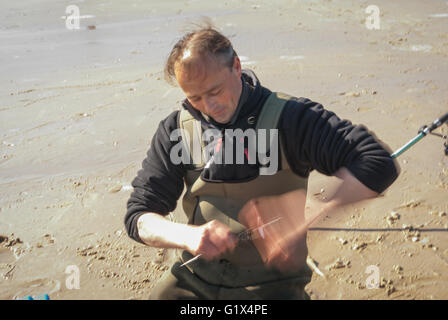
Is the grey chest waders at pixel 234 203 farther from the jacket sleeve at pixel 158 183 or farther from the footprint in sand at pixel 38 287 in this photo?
the footprint in sand at pixel 38 287

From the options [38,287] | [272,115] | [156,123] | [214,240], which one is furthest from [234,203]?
[156,123]

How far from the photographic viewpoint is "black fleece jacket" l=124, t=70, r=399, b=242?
171cm

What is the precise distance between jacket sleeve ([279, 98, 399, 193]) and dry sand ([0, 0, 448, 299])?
36.1 inches

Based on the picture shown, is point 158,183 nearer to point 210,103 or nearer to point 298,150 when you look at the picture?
point 210,103

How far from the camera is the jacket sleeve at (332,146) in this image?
66.8 inches

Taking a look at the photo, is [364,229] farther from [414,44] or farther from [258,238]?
[414,44]

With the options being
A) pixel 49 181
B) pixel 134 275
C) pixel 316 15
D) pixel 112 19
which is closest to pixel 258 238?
pixel 134 275

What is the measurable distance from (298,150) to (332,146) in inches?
5.9

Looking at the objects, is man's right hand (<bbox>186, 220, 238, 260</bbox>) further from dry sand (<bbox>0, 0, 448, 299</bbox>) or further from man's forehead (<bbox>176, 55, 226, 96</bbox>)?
dry sand (<bbox>0, 0, 448, 299</bbox>)

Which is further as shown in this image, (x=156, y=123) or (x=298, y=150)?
(x=156, y=123)

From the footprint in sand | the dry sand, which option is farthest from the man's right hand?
the footprint in sand

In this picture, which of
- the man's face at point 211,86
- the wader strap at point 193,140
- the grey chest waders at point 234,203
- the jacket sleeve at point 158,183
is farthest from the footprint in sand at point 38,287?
the man's face at point 211,86

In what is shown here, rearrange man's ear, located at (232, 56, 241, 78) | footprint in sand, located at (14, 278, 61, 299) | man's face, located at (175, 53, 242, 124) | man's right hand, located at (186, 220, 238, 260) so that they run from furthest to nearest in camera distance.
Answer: footprint in sand, located at (14, 278, 61, 299) < man's ear, located at (232, 56, 241, 78) < man's face, located at (175, 53, 242, 124) < man's right hand, located at (186, 220, 238, 260)

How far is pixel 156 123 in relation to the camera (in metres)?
4.88
